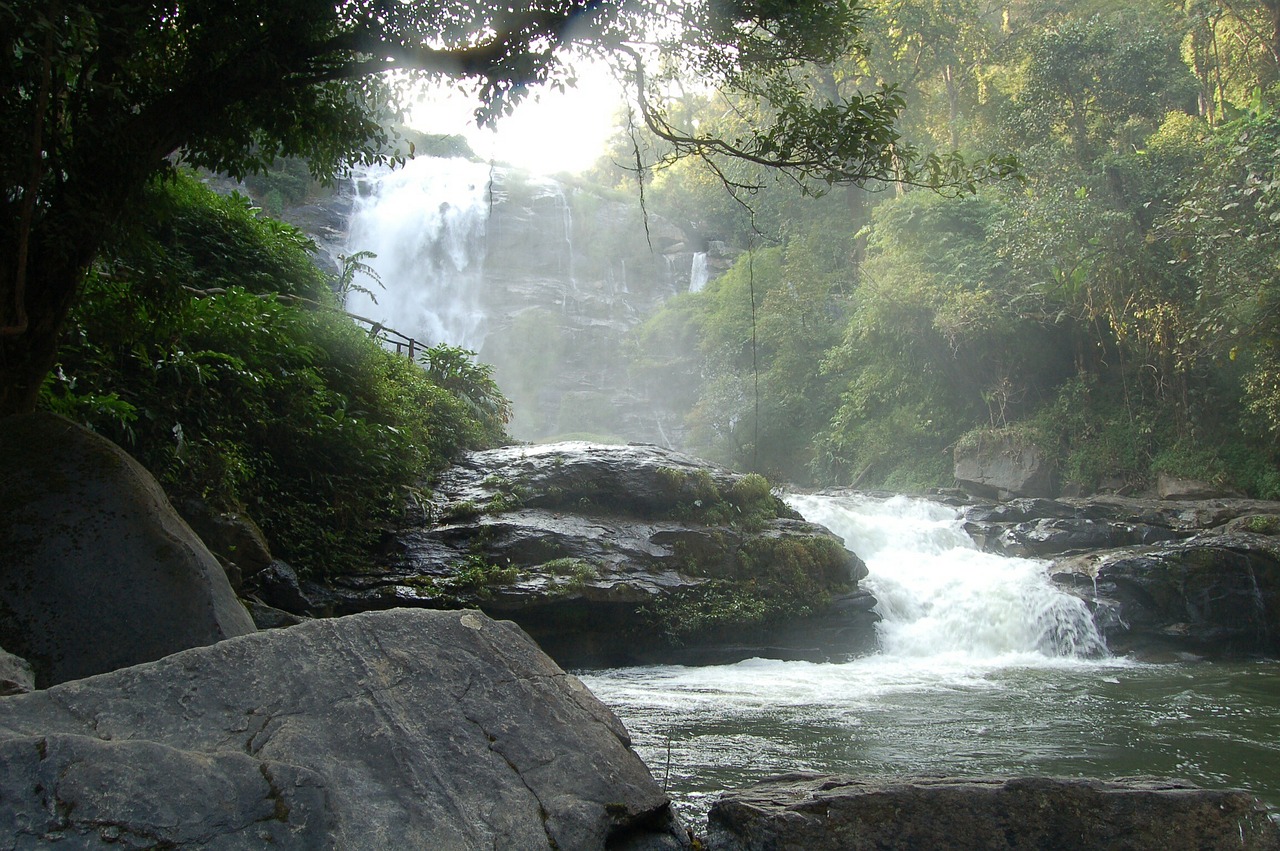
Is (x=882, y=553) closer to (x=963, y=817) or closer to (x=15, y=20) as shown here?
(x=963, y=817)

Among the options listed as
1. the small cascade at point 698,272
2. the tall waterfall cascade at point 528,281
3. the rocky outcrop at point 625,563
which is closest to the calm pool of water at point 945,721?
the rocky outcrop at point 625,563

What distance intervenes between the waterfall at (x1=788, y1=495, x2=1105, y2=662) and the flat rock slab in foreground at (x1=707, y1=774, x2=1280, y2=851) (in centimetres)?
762

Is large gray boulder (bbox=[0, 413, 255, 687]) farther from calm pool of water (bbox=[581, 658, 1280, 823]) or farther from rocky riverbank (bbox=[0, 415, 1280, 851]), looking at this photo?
calm pool of water (bbox=[581, 658, 1280, 823])

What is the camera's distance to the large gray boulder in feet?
13.5

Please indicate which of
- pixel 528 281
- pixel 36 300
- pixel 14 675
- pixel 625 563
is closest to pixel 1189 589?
pixel 625 563

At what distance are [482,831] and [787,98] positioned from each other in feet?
Answer: 16.1

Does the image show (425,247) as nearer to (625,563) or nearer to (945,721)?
(625,563)

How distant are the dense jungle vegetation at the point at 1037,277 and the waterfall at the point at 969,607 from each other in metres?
3.51

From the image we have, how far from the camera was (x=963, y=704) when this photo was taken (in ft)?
25.1

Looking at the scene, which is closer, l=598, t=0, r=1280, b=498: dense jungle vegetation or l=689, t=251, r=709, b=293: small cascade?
l=598, t=0, r=1280, b=498: dense jungle vegetation

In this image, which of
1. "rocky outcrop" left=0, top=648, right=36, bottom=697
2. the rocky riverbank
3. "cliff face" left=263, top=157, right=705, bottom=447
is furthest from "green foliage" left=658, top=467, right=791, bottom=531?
"cliff face" left=263, top=157, right=705, bottom=447

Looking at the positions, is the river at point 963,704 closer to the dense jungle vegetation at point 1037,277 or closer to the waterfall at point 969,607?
the waterfall at point 969,607

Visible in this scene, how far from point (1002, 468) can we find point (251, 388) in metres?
16.7

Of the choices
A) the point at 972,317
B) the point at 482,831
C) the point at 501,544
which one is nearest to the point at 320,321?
the point at 501,544
